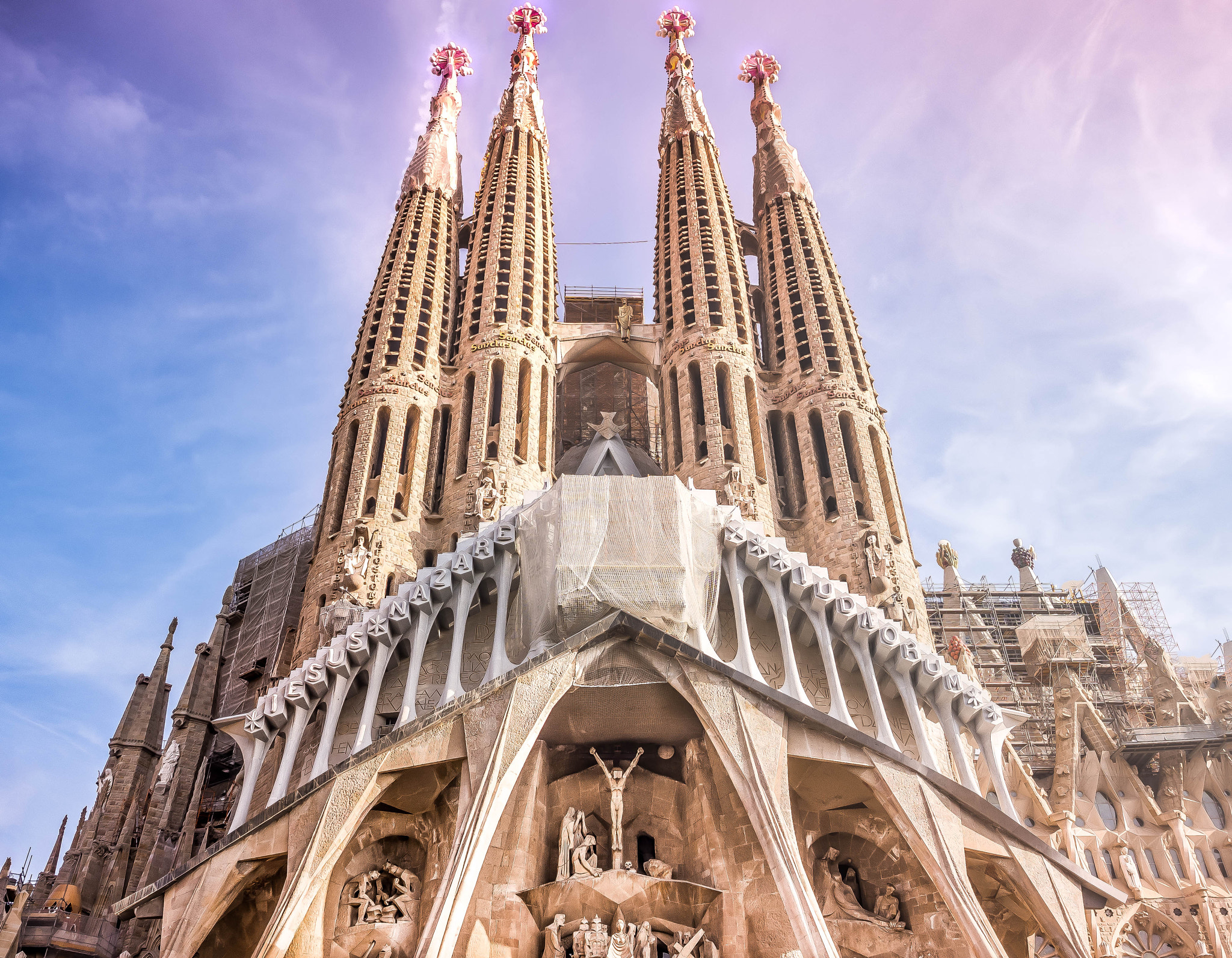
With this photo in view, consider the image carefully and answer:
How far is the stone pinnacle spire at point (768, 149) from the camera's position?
3362cm

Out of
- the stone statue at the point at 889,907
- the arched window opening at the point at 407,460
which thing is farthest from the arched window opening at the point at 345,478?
the stone statue at the point at 889,907

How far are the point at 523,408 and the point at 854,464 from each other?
8337mm

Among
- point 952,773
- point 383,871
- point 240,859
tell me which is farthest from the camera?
point 952,773

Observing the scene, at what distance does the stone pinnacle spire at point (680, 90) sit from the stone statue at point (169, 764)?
24259mm

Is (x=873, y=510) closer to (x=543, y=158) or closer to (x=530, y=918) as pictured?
(x=530, y=918)

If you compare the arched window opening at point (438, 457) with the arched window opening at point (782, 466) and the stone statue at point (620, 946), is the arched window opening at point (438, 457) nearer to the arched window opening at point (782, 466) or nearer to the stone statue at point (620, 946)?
the arched window opening at point (782, 466)

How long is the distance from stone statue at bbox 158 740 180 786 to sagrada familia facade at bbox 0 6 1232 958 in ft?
0.22

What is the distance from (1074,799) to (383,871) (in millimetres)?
17006

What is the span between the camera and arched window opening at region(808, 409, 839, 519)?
25.3 metres

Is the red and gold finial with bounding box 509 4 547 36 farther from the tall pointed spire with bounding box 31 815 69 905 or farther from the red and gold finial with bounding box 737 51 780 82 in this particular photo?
the tall pointed spire with bounding box 31 815 69 905

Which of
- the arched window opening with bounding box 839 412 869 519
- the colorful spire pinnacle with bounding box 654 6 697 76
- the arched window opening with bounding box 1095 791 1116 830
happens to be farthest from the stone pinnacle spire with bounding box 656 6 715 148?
the arched window opening with bounding box 1095 791 1116 830

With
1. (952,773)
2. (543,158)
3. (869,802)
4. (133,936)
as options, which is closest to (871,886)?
(869,802)

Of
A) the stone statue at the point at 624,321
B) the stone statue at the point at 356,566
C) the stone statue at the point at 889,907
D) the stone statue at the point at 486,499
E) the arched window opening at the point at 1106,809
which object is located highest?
the stone statue at the point at 624,321

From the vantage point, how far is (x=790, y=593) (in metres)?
19.7
